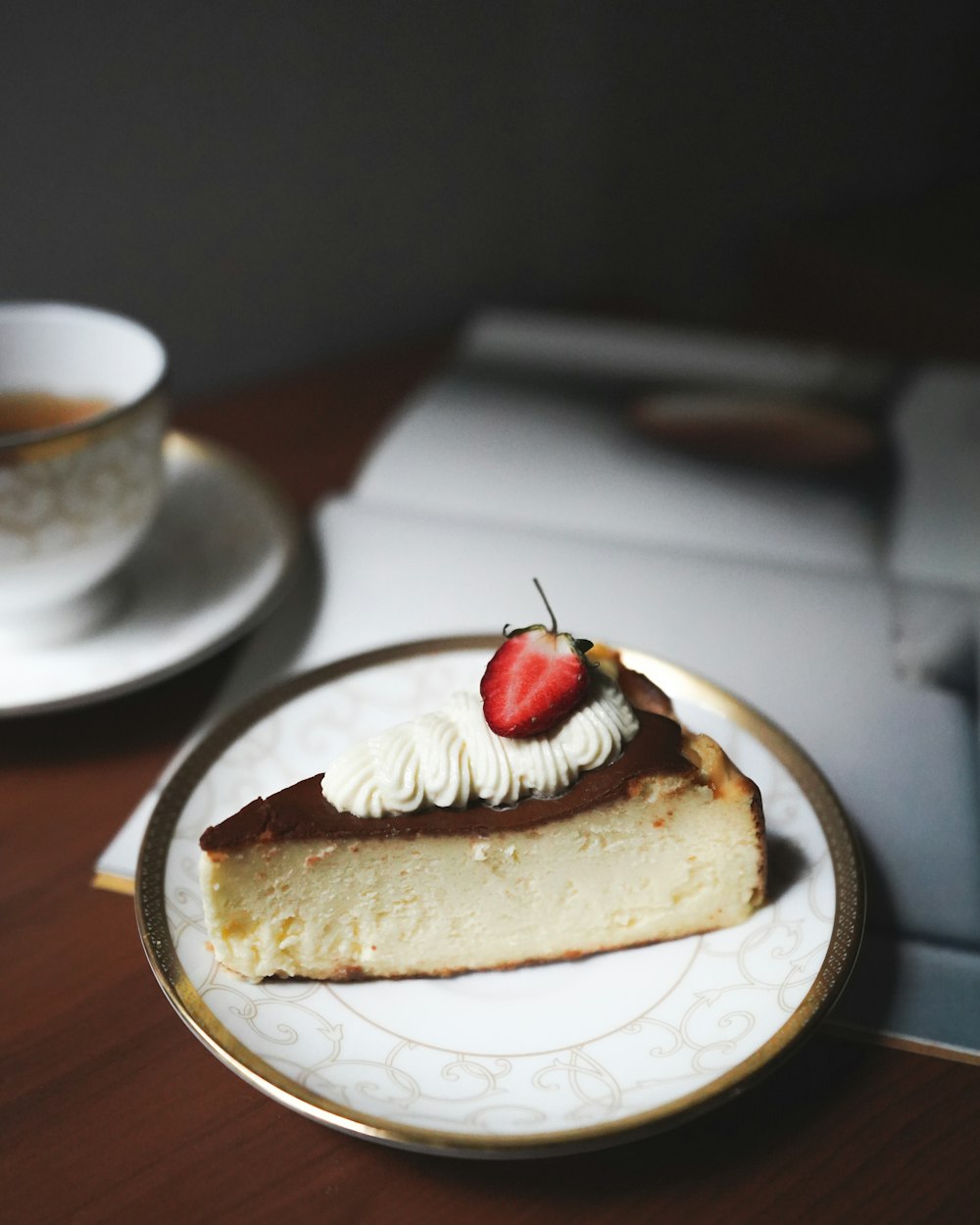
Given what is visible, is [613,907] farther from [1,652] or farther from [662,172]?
[662,172]

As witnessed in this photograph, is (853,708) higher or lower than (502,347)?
lower

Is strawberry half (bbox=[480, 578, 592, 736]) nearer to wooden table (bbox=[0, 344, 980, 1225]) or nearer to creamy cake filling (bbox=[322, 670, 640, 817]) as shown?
creamy cake filling (bbox=[322, 670, 640, 817])

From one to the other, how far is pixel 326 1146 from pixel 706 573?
738 millimetres

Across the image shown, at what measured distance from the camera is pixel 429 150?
182 centimetres

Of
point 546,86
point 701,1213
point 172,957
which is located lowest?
point 701,1213

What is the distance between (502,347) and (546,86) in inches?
21.2

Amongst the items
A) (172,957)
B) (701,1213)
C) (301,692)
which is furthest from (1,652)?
(701,1213)

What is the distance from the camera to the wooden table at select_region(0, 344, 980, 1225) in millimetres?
656

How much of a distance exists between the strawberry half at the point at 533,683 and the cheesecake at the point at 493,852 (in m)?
0.01

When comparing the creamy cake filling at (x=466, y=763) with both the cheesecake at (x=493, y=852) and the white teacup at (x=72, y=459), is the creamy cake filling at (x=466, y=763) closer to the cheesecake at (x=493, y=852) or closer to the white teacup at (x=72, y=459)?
the cheesecake at (x=493, y=852)

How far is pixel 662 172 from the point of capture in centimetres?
218

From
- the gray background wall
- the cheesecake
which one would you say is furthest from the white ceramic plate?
the gray background wall

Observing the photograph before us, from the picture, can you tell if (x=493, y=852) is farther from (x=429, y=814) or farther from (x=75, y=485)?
(x=75, y=485)

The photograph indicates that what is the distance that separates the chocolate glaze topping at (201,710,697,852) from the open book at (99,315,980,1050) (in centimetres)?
17
